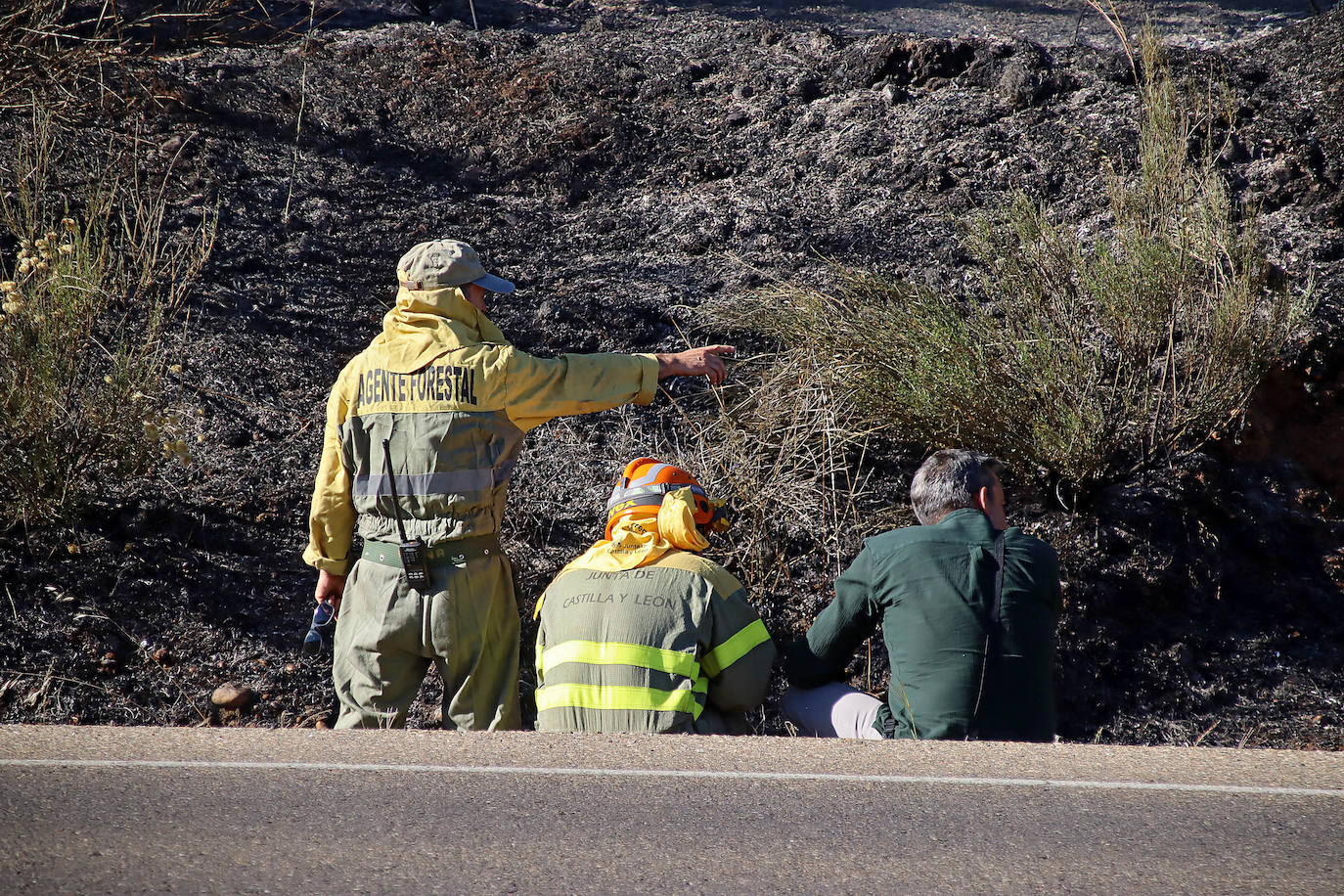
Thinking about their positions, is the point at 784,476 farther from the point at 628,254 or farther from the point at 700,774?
the point at 628,254

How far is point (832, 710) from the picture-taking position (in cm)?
331

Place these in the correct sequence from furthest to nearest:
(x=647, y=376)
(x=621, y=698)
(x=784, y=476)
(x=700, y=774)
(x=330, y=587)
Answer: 1. (x=784, y=476)
2. (x=330, y=587)
3. (x=647, y=376)
4. (x=621, y=698)
5. (x=700, y=774)

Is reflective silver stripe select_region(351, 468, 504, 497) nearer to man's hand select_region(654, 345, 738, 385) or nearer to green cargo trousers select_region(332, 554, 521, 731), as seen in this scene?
green cargo trousers select_region(332, 554, 521, 731)

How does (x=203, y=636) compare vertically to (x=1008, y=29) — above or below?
below

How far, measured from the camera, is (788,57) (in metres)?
8.03

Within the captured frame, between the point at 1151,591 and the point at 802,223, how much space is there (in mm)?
3103

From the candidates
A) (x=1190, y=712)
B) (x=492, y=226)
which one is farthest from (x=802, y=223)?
(x=1190, y=712)

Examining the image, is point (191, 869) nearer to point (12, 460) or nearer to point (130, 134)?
point (12, 460)

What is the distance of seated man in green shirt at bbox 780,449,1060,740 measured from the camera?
9.58 ft

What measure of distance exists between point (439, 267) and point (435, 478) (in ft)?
2.17

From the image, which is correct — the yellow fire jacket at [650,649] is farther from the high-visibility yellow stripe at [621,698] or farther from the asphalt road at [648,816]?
the asphalt road at [648,816]

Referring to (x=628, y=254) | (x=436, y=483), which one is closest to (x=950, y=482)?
(x=436, y=483)

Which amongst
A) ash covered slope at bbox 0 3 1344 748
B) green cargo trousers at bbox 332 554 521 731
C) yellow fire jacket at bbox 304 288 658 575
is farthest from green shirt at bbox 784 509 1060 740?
ash covered slope at bbox 0 3 1344 748

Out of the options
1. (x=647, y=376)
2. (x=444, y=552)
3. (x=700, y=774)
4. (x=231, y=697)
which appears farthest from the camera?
(x=231, y=697)
